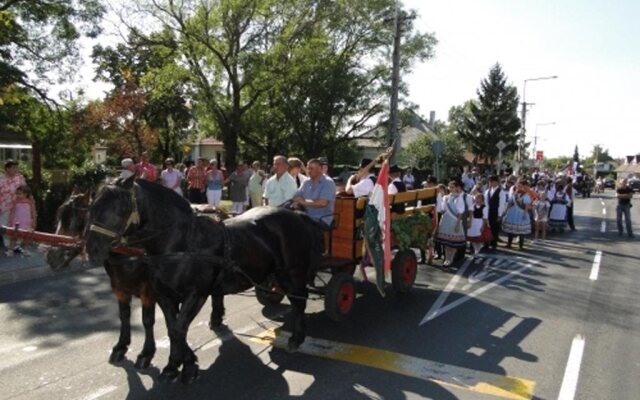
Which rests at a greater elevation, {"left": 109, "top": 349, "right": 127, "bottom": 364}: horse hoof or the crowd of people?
the crowd of people

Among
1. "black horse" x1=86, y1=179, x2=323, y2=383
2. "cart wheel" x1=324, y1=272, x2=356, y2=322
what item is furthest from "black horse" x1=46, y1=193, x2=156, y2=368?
"cart wheel" x1=324, y1=272, x2=356, y2=322

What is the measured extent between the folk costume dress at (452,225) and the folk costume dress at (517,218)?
11.5ft

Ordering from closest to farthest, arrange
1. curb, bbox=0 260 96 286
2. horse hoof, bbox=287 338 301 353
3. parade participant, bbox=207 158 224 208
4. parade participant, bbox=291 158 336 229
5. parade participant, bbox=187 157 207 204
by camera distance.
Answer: horse hoof, bbox=287 338 301 353 < parade participant, bbox=291 158 336 229 < curb, bbox=0 260 96 286 < parade participant, bbox=207 158 224 208 < parade participant, bbox=187 157 207 204

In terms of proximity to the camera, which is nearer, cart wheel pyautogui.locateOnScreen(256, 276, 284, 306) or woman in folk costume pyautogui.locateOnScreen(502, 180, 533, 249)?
cart wheel pyautogui.locateOnScreen(256, 276, 284, 306)

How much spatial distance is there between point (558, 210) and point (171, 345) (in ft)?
53.3

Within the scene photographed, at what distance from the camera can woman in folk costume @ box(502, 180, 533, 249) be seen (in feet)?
46.6

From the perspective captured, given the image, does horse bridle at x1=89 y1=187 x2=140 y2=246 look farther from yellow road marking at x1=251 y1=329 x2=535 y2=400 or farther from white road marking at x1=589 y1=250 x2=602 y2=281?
white road marking at x1=589 y1=250 x2=602 y2=281

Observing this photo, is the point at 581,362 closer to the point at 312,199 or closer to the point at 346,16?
the point at 312,199

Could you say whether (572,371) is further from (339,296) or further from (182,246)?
(182,246)

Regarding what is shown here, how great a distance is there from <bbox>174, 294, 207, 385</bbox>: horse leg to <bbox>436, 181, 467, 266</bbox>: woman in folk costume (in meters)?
7.20

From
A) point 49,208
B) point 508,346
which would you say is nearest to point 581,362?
point 508,346

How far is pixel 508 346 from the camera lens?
21.0 feet

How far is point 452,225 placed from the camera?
11234 millimetres

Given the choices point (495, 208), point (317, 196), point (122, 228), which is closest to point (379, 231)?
point (317, 196)
